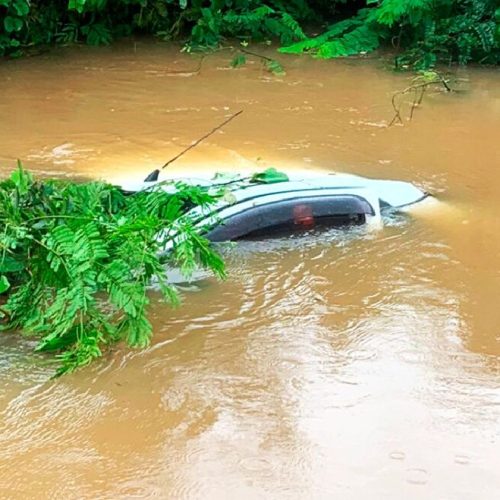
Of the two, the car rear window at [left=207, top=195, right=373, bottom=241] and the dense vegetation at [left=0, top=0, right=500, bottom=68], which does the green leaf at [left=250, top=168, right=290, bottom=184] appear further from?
the dense vegetation at [left=0, top=0, right=500, bottom=68]

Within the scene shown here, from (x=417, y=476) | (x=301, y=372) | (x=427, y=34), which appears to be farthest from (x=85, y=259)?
(x=427, y=34)

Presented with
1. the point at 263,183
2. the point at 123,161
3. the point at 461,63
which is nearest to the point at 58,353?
the point at 263,183

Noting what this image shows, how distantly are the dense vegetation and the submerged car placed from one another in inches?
280

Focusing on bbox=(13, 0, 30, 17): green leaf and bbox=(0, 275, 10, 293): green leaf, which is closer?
bbox=(0, 275, 10, 293): green leaf

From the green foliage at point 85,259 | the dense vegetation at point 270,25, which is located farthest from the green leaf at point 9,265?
the dense vegetation at point 270,25

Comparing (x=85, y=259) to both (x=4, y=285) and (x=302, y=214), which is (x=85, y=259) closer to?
(x=4, y=285)

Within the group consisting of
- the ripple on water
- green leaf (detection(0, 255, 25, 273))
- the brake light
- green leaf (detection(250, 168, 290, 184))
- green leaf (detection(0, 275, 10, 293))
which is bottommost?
the ripple on water

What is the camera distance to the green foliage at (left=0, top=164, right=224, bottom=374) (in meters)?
4.37

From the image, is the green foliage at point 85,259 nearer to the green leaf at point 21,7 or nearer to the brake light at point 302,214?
the brake light at point 302,214

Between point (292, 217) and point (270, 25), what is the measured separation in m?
9.25

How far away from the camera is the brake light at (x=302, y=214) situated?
5.48 meters

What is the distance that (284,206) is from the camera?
17.7ft

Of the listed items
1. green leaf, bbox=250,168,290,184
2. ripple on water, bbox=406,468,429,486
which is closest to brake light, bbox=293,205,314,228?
green leaf, bbox=250,168,290,184

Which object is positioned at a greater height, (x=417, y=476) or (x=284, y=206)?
(x=284, y=206)
